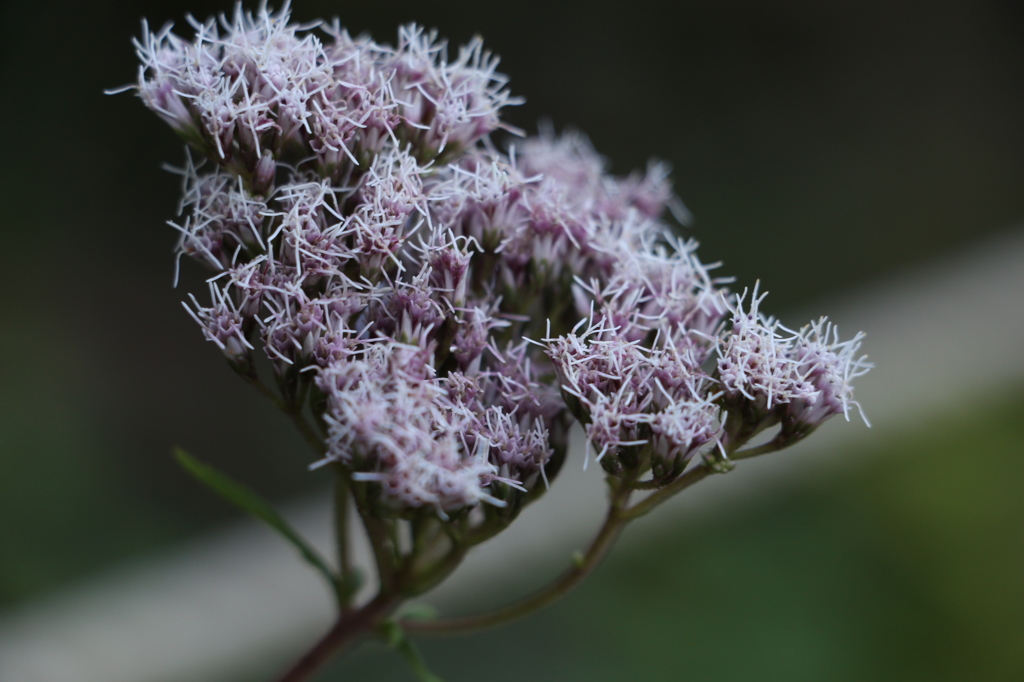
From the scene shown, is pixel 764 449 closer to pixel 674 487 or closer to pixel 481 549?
pixel 674 487

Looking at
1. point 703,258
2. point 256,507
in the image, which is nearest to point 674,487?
point 256,507

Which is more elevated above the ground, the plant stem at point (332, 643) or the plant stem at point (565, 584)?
the plant stem at point (332, 643)

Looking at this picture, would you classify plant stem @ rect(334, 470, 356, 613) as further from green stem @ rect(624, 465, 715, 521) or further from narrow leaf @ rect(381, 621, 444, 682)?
green stem @ rect(624, 465, 715, 521)

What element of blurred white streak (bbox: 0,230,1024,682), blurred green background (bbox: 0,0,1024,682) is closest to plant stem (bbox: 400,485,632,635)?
blurred green background (bbox: 0,0,1024,682)

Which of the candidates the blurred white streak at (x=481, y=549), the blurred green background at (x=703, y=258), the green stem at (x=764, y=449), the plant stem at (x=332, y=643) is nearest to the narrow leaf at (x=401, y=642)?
the plant stem at (x=332, y=643)

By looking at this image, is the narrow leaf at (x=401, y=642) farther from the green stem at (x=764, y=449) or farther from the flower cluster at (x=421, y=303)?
the green stem at (x=764, y=449)

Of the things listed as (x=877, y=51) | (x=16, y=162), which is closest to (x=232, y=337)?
(x=16, y=162)
